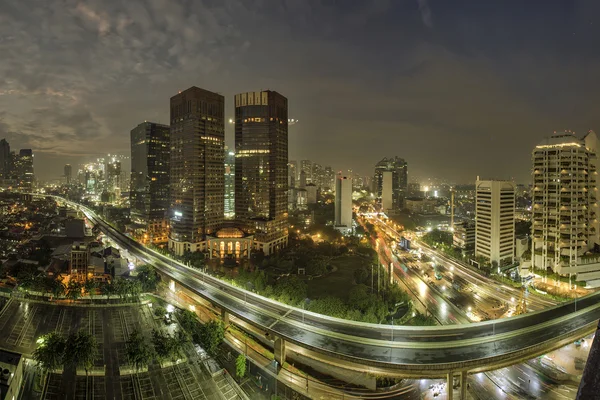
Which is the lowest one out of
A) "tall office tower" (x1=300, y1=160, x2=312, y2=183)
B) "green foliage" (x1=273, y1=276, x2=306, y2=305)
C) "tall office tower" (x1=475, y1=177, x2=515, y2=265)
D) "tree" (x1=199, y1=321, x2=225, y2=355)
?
"tree" (x1=199, y1=321, x2=225, y2=355)

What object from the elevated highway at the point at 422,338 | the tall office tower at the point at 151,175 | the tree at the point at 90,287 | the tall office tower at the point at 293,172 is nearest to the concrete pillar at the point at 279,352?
the elevated highway at the point at 422,338

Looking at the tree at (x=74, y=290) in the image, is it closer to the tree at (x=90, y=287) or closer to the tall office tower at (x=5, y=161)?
the tree at (x=90, y=287)

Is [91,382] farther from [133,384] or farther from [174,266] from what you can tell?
[174,266]

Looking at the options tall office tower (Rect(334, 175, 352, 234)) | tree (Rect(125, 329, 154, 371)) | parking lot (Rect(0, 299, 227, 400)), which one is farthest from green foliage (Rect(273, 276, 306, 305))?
tall office tower (Rect(334, 175, 352, 234))

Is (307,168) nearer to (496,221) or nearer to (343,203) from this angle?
(343,203)

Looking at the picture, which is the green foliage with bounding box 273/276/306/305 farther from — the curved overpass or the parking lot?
the parking lot

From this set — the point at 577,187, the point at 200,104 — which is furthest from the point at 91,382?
the point at 577,187
